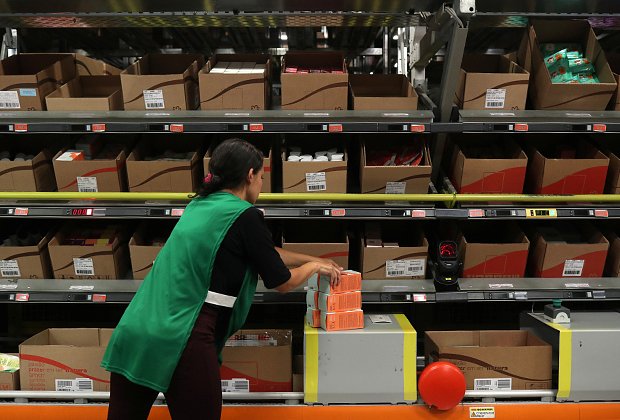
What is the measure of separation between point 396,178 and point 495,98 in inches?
28.4

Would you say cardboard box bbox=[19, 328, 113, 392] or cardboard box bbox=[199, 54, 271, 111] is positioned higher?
cardboard box bbox=[199, 54, 271, 111]

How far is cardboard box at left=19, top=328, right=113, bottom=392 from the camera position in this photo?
10.3 feet

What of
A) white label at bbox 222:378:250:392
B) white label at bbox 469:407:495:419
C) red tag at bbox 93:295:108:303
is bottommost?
white label at bbox 469:407:495:419

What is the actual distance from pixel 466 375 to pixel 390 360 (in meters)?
0.44

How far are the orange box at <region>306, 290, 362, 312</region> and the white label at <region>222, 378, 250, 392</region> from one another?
55 centimetres

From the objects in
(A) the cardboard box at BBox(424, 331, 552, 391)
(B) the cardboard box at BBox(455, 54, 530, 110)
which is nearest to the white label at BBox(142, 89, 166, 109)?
(B) the cardboard box at BBox(455, 54, 530, 110)

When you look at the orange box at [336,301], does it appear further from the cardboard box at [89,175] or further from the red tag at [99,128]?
the red tag at [99,128]

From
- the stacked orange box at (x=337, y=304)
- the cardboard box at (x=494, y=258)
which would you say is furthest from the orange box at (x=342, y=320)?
the cardboard box at (x=494, y=258)

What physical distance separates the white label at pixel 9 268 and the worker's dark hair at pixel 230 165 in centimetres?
165

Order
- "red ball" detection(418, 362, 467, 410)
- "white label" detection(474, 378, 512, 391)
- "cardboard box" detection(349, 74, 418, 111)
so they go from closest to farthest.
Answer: "red ball" detection(418, 362, 467, 410) → "white label" detection(474, 378, 512, 391) → "cardboard box" detection(349, 74, 418, 111)

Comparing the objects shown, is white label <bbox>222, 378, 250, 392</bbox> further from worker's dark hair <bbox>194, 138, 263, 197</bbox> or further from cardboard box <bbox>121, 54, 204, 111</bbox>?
cardboard box <bbox>121, 54, 204, 111</bbox>

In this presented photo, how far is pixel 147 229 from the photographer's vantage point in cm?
381

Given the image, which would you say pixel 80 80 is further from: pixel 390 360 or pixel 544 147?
pixel 544 147

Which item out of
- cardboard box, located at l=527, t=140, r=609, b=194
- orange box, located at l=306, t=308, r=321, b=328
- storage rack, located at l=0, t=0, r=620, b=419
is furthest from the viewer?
cardboard box, located at l=527, t=140, r=609, b=194
